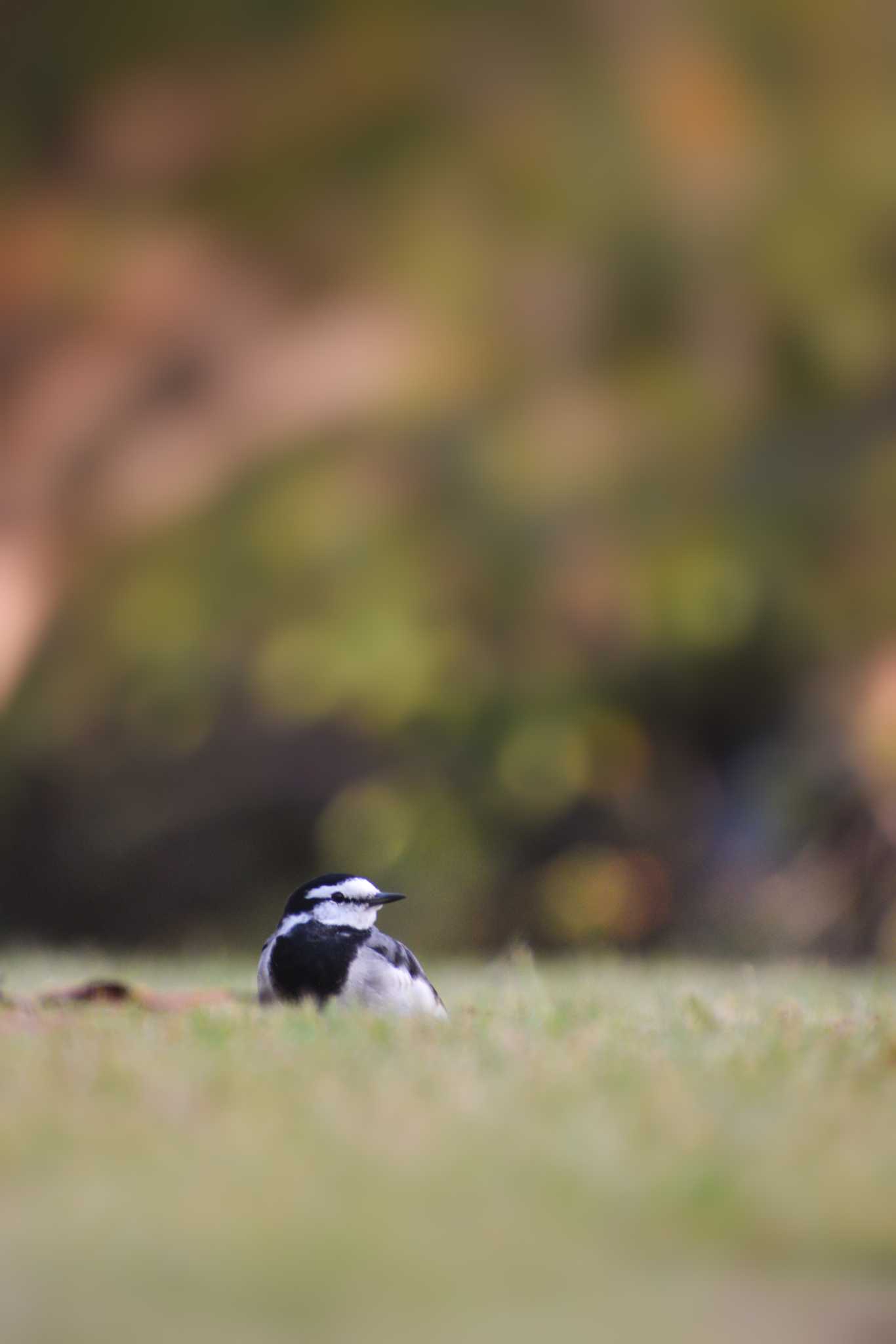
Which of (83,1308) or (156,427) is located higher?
(156,427)

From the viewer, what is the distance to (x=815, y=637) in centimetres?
689

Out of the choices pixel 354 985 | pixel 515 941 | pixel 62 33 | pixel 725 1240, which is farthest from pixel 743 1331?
pixel 515 941

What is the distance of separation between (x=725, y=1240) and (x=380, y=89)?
5.00m

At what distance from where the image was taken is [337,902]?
11.5ft

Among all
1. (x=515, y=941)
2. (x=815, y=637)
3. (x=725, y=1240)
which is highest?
(x=815, y=637)

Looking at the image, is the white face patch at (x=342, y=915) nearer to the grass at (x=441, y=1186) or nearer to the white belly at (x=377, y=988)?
the white belly at (x=377, y=988)

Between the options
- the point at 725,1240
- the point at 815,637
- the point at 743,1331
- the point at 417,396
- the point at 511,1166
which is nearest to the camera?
the point at 743,1331

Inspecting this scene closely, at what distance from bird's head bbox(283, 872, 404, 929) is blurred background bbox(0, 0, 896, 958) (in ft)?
10.4

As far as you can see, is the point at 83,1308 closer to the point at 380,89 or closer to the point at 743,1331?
the point at 743,1331

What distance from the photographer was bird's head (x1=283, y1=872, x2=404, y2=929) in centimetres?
348

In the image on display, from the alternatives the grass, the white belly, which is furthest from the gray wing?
the grass

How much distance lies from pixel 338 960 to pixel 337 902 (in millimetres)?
169

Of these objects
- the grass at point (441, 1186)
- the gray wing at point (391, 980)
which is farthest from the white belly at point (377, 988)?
the grass at point (441, 1186)

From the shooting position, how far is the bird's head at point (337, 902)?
3.48 meters
